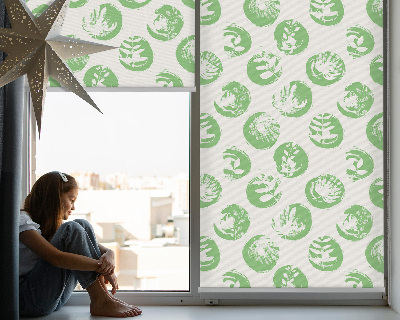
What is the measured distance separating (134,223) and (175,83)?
72 cm

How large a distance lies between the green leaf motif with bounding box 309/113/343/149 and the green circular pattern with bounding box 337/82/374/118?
0.07 meters

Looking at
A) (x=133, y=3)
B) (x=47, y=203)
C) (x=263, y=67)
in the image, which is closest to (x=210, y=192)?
(x=263, y=67)

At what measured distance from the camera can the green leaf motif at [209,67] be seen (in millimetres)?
2641

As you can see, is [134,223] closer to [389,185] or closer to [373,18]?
[389,185]

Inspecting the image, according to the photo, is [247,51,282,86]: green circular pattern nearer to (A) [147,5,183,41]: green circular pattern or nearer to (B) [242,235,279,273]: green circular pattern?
(A) [147,5,183,41]: green circular pattern

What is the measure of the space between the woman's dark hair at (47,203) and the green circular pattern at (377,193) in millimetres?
1435

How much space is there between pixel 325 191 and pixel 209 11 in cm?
105

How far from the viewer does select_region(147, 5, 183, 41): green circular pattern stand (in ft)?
8.62

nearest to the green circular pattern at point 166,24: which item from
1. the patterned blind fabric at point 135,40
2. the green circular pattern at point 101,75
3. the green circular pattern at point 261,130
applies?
the patterned blind fabric at point 135,40

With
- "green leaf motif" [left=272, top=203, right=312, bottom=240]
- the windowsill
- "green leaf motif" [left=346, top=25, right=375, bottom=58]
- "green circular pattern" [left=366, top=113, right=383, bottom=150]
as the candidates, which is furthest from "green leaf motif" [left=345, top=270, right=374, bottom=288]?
"green leaf motif" [left=346, top=25, right=375, bottom=58]

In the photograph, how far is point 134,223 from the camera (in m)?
2.69

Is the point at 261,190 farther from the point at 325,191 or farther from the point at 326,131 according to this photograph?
the point at 326,131

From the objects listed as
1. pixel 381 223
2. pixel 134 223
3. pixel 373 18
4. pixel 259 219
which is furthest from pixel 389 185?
pixel 134 223

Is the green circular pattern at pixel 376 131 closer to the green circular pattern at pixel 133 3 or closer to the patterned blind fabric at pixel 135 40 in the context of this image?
the patterned blind fabric at pixel 135 40
